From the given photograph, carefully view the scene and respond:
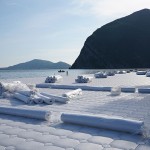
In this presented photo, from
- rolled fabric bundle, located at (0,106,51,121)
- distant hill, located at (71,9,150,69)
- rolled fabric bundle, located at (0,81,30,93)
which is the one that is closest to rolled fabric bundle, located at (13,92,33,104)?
rolled fabric bundle, located at (0,81,30,93)

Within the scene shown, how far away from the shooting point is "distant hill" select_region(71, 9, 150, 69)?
123438 mm

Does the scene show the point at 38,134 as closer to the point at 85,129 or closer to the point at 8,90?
the point at 85,129

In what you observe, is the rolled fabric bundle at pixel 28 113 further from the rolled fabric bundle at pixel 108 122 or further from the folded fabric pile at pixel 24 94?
the folded fabric pile at pixel 24 94

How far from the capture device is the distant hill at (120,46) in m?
→ 123

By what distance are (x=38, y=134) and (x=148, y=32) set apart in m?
132

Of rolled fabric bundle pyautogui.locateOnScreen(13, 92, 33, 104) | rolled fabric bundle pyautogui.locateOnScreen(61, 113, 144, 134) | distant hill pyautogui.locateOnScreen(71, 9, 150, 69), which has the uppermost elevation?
distant hill pyautogui.locateOnScreen(71, 9, 150, 69)

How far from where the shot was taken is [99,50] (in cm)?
13125

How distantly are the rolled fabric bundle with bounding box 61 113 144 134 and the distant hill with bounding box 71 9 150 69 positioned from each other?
116 meters

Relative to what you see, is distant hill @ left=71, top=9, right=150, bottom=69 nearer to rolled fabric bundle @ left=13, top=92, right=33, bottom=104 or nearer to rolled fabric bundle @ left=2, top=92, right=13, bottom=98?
rolled fabric bundle @ left=2, top=92, right=13, bottom=98

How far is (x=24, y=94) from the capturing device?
28.8 feet

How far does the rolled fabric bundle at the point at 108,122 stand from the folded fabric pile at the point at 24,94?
2674 mm

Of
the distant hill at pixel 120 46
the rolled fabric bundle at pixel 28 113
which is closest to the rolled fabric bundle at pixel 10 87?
the rolled fabric bundle at pixel 28 113

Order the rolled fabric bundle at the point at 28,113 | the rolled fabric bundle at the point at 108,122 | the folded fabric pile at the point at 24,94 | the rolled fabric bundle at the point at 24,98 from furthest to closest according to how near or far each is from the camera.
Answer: the rolled fabric bundle at the point at 24,98 < the folded fabric pile at the point at 24,94 < the rolled fabric bundle at the point at 28,113 < the rolled fabric bundle at the point at 108,122

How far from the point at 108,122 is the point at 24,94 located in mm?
4807
